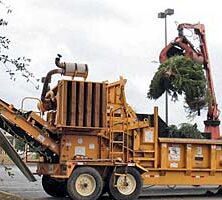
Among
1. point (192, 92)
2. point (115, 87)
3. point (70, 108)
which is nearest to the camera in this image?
point (70, 108)

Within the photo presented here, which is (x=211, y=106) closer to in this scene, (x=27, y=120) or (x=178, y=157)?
(x=178, y=157)

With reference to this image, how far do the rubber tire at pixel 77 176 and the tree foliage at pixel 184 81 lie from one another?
896 centimetres

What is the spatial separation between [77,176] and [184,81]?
30.8 feet

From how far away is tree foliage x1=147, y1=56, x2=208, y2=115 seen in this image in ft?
74.5

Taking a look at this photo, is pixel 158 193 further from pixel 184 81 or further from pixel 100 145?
pixel 184 81

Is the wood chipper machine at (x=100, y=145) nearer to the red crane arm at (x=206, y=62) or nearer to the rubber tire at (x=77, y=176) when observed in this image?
the rubber tire at (x=77, y=176)

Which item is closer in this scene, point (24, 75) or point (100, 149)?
point (24, 75)

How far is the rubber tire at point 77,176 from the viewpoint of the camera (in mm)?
14234

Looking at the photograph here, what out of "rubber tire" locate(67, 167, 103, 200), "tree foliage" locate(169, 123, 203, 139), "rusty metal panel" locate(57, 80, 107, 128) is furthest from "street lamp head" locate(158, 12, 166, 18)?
"rubber tire" locate(67, 167, 103, 200)

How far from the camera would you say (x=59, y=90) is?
47.8 ft

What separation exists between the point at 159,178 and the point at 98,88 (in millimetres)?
2973

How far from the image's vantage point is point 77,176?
1439 centimetres

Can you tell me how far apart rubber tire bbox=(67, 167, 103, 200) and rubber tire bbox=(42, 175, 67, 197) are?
1465 mm

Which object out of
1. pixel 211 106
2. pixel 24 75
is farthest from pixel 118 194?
pixel 211 106
